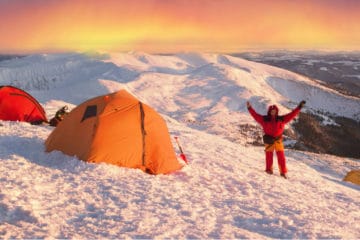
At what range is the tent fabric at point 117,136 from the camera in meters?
12.8

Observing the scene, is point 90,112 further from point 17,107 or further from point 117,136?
point 17,107

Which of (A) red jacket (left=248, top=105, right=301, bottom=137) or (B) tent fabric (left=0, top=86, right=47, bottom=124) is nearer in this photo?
(A) red jacket (left=248, top=105, right=301, bottom=137)

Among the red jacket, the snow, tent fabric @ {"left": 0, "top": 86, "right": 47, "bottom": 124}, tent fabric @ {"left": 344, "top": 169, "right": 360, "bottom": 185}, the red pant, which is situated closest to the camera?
the snow

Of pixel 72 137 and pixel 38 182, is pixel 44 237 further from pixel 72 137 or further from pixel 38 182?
pixel 72 137

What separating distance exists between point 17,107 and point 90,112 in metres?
9.67

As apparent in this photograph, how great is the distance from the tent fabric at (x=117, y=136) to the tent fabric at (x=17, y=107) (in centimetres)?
831

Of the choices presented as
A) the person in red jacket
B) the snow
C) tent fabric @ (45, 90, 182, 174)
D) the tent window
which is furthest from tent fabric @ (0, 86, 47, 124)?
the person in red jacket

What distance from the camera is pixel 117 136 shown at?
1289 centimetres

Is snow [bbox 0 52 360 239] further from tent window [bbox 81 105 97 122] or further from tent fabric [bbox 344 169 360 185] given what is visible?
tent fabric [bbox 344 169 360 185]

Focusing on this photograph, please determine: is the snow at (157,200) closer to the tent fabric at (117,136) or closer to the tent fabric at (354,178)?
the tent fabric at (117,136)

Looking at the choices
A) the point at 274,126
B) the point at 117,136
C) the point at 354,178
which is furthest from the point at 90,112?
the point at 354,178

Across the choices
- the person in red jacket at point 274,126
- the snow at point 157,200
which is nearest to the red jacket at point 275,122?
the person in red jacket at point 274,126

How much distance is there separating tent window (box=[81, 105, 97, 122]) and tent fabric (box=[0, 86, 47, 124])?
29.8ft

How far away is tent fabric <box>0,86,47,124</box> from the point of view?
21.1m
